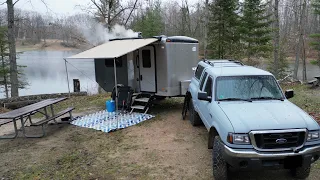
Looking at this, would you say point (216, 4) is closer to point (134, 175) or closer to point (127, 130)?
point (127, 130)

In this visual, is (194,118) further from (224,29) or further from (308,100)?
(224,29)

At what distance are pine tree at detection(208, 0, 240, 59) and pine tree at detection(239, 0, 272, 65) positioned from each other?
589 mm

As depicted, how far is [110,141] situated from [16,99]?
7.49 metres

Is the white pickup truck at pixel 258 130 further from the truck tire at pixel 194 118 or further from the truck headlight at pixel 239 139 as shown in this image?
the truck tire at pixel 194 118

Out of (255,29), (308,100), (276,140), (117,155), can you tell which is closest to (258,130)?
(276,140)

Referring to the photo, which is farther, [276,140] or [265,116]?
[265,116]

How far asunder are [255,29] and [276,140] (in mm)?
15305

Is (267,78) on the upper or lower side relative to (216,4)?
lower

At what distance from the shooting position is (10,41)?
12.7 metres

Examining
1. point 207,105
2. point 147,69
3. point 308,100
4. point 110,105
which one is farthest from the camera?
point 308,100

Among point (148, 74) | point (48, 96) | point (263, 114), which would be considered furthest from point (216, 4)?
Result: point (263, 114)

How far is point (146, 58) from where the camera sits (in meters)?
8.73

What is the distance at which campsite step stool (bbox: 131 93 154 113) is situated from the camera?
834 cm

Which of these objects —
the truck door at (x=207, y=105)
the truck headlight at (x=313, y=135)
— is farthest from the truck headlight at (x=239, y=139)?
the truck door at (x=207, y=105)
